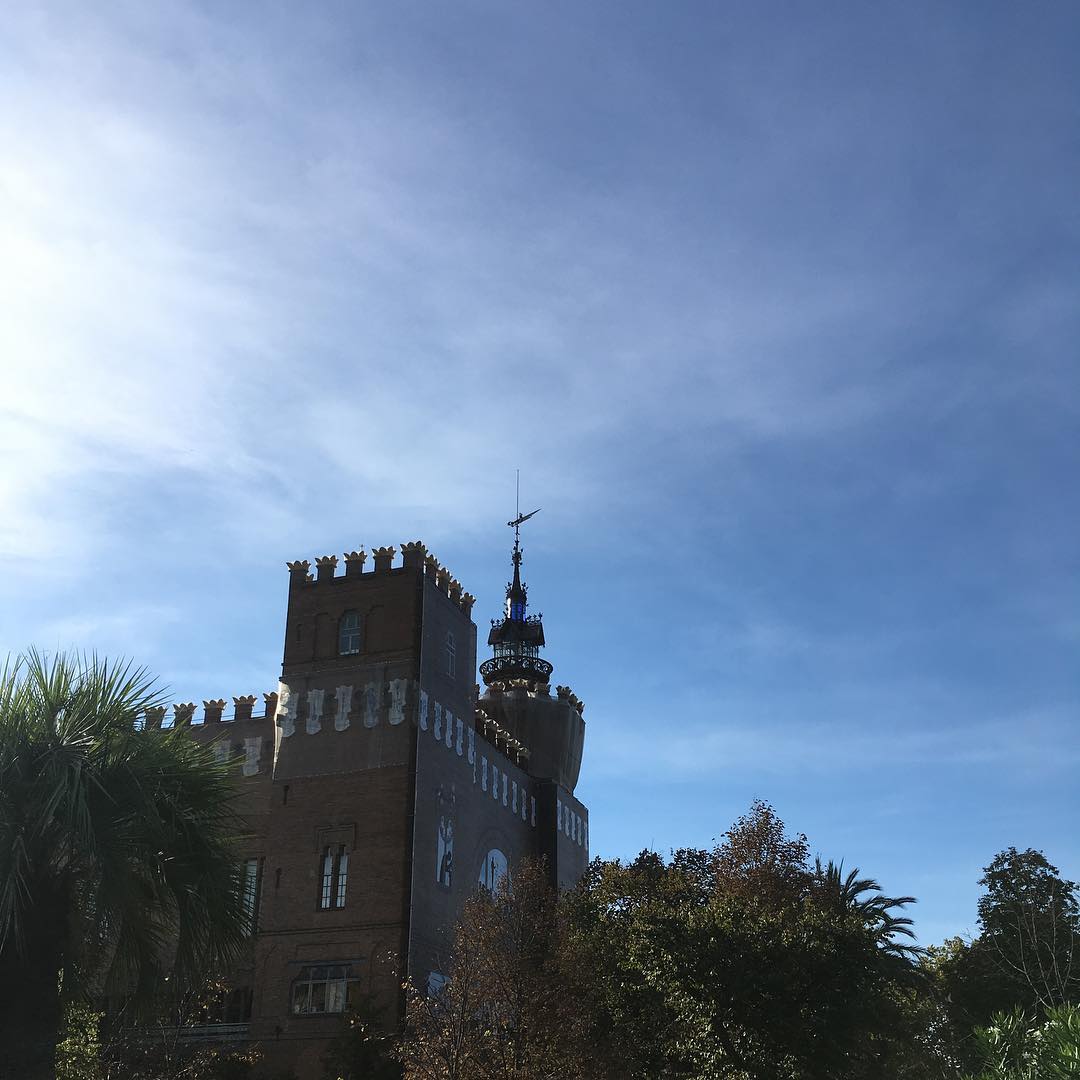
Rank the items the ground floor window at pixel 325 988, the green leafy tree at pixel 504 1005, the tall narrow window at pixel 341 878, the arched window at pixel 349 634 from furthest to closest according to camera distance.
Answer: the arched window at pixel 349 634 < the tall narrow window at pixel 341 878 < the ground floor window at pixel 325 988 < the green leafy tree at pixel 504 1005

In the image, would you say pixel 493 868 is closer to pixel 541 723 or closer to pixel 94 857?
pixel 541 723

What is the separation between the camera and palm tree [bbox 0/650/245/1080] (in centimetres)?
1606

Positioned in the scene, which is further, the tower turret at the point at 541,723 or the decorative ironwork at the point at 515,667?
the decorative ironwork at the point at 515,667

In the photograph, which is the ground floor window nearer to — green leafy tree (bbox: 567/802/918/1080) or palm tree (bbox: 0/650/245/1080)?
green leafy tree (bbox: 567/802/918/1080)

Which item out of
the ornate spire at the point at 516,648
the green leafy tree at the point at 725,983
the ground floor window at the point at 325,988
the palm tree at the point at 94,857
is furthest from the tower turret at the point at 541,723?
the palm tree at the point at 94,857

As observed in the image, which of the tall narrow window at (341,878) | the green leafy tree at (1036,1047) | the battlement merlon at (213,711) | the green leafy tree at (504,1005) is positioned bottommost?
the green leafy tree at (1036,1047)

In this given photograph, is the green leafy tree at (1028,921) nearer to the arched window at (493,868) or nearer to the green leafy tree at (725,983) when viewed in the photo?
the green leafy tree at (725,983)

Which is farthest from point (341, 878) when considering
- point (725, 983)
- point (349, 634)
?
point (725, 983)

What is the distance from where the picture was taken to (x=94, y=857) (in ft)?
52.7

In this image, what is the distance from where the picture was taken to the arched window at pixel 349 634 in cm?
4678

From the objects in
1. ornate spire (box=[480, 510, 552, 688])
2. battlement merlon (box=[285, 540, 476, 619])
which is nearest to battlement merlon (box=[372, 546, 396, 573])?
battlement merlon (box=[285, 540, 476, 619])

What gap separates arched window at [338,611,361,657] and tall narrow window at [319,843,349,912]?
24.8 ft

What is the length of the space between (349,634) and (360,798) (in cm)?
671

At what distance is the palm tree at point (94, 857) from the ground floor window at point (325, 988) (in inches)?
943
